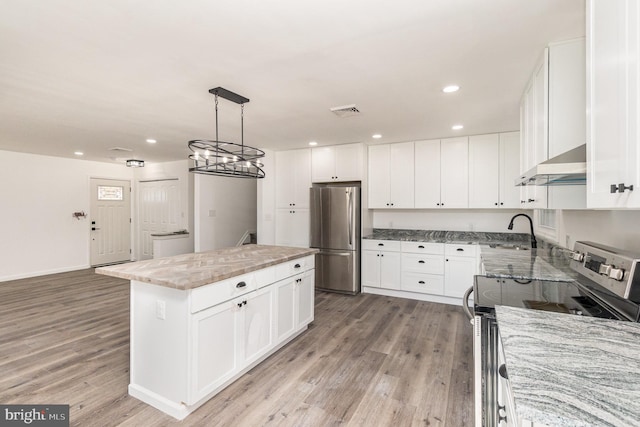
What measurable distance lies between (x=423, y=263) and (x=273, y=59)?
10.9 ft

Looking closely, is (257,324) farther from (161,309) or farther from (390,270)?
(390,270)

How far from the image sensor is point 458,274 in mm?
4078

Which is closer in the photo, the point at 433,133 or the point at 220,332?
the point at 220,332

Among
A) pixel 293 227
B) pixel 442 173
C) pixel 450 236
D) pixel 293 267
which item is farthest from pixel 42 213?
pixel 450 236

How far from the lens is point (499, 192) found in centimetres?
407

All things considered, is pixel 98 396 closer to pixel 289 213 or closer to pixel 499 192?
pixel 289 213

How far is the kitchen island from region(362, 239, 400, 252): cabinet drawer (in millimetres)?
2288

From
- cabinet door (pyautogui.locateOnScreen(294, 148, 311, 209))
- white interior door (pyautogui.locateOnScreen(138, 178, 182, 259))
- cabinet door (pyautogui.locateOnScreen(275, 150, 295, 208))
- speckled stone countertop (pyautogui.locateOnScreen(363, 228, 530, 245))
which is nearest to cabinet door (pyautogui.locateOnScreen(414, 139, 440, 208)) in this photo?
speckled stone countertop (pyautogui.locateOnScreen(363, 228, 530, 245))

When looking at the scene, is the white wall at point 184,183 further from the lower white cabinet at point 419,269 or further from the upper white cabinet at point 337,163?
the lower white cabinet at point 419,269

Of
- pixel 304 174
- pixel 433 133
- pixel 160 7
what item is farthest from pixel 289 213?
pixel 160 7

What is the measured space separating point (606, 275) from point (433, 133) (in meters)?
3.06

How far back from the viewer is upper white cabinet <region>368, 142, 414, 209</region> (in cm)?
459

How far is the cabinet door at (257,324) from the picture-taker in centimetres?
238

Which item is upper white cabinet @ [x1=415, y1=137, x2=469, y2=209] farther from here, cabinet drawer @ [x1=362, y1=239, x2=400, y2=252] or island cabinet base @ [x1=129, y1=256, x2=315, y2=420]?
island cabinet base @ [x1=129, y1=256, x2=315, y2=420]
